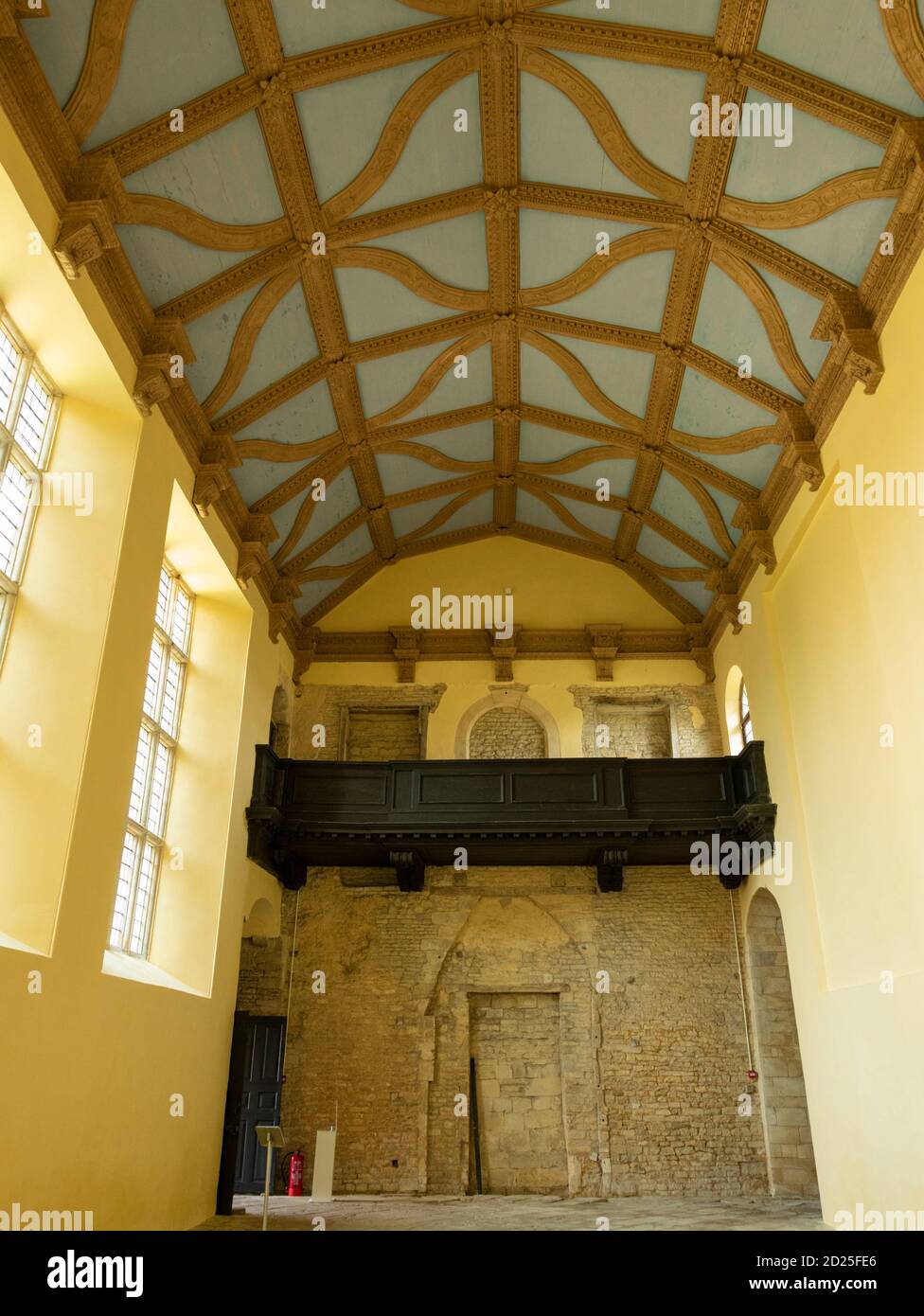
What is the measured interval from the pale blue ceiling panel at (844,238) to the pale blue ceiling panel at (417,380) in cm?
388

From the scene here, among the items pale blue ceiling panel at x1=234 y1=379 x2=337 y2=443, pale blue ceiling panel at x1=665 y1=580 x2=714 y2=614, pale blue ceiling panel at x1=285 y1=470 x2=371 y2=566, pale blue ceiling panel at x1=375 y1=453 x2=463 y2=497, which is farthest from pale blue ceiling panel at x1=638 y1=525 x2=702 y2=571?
pale blue ceiling panel at x1=234 y1=379 x2=337 y2=443

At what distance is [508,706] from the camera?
45.3ft

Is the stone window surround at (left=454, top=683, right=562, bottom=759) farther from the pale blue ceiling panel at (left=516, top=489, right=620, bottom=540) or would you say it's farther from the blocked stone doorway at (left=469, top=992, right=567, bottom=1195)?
the blocked stone doorway at (left=469, top=992, right=567, bottom=1195)

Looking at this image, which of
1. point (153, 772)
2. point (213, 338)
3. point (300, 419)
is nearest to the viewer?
point (213, 338)

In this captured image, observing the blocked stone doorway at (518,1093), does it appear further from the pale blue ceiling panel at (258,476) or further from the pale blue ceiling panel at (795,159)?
the pale blue ceiling panel at (795,159)

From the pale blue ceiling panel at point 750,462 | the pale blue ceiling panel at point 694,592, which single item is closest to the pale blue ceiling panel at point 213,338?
the pale blue ceiling panel at point 750,462

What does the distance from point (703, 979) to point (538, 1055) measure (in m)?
2.34

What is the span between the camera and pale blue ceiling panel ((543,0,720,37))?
22.5ft

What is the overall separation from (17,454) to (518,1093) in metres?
9.53

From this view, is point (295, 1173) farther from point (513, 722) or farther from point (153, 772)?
point (513, 722)

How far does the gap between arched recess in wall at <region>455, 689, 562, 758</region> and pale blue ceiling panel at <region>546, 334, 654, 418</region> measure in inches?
181

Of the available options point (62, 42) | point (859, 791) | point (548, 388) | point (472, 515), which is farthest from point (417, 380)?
point (859, 791)

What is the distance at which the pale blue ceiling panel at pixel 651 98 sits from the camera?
7.38 metres

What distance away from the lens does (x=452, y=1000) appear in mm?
12156
